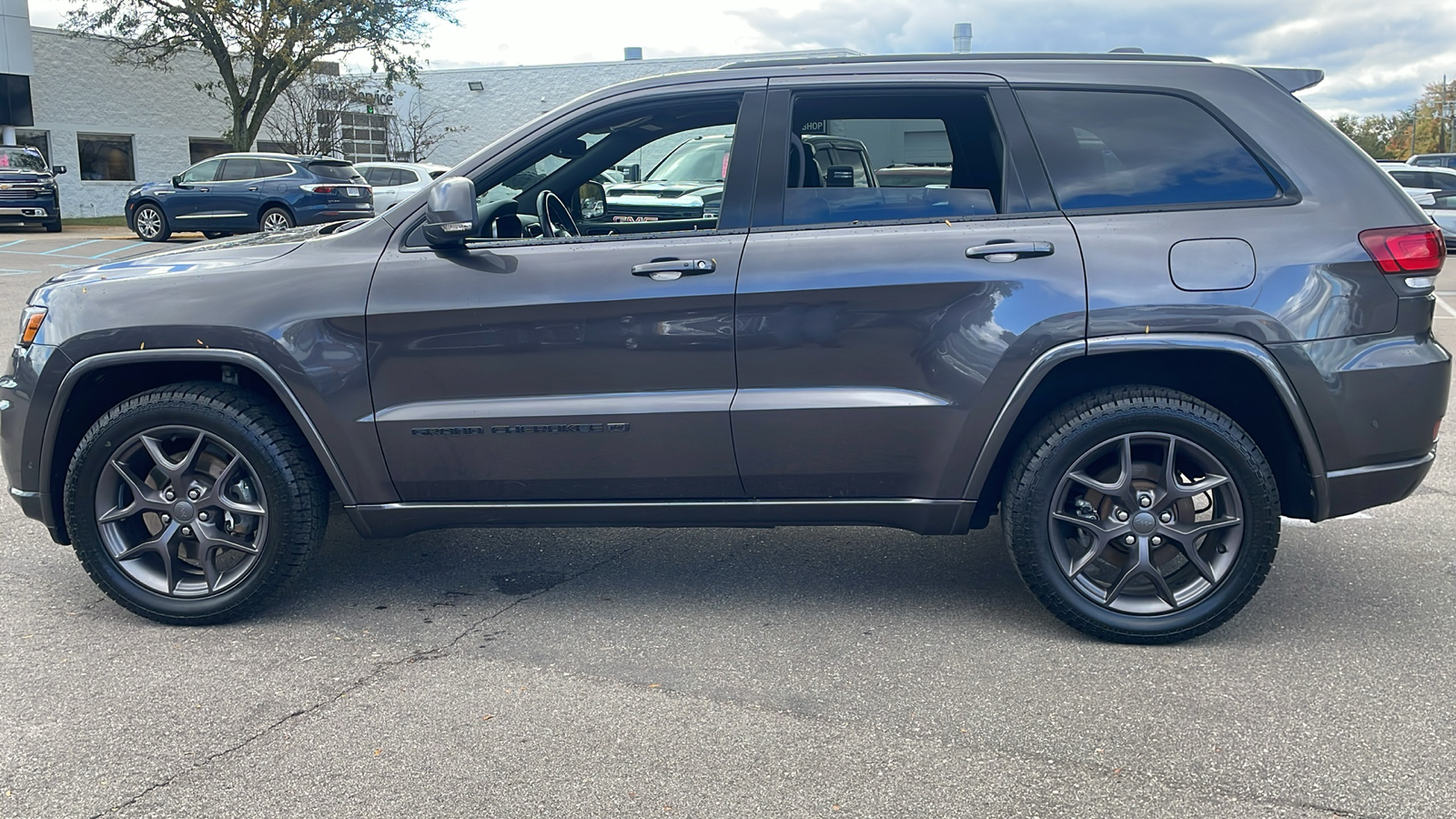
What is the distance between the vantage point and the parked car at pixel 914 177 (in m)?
3.88

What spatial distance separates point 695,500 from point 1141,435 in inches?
54.0

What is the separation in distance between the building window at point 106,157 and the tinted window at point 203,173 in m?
13.4

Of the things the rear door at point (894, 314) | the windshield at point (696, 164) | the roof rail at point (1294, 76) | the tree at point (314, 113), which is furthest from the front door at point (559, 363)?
the tree at point (314, 113)

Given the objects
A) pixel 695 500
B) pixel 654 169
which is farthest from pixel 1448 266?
pixel 695 500

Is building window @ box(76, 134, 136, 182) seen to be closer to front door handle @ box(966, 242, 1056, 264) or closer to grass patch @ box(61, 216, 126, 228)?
grass patch @ box(61, 216, 126, 228)

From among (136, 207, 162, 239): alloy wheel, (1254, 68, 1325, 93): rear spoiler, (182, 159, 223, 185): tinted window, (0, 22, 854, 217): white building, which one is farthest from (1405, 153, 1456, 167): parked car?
(1254, 68, 1325, 93): rear spoiler

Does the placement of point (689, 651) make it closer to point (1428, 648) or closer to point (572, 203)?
point (572, 203)

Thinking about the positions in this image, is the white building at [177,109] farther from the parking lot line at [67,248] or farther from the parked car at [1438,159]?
the parked car at [1438,159]

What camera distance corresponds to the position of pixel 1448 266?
1959 cm

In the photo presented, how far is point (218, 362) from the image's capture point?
382 centimetres

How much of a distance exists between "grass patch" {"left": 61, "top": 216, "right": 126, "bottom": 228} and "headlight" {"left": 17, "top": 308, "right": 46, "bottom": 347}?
28.6 metres

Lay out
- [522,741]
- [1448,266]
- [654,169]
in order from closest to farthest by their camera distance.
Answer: [522,741], [654,169], [1448,266]

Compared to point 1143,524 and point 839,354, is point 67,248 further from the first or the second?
point 1143,524

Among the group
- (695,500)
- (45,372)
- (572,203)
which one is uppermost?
(572,203)
